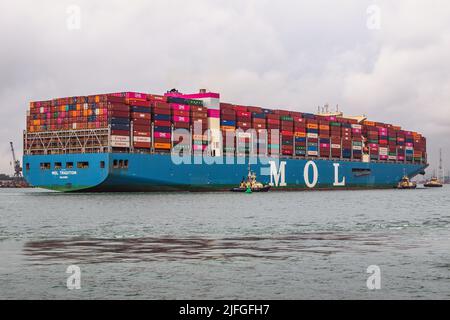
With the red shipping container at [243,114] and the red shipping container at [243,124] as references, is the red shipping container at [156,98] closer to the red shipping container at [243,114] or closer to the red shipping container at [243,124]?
the red shipping container at [243,124]

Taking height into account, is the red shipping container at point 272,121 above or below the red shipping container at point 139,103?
below

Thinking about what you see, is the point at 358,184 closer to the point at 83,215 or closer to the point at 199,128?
the point at 199,128

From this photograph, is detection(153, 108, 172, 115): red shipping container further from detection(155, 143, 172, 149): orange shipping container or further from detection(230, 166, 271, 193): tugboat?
detection(230, 166, 271, 193): tugboat

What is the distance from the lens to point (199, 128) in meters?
108

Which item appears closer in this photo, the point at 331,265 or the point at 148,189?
the point at 331,265

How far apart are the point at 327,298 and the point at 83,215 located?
3938cm

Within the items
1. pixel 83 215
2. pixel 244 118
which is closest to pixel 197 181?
pixel 244 118

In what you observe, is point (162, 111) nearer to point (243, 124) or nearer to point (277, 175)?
point (243, 124)

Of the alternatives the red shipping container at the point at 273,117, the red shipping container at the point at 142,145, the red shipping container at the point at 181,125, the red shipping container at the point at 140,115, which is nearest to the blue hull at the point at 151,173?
the red shipping container at the point at 142,145

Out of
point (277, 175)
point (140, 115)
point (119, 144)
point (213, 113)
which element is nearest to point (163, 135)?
point (140, 115)

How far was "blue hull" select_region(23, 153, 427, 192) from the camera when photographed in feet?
310

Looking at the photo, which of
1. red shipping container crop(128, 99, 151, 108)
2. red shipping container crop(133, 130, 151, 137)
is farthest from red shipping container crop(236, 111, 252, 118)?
red shipping container crop(133, 130, 151, 137)

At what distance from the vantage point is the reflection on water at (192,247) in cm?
2702

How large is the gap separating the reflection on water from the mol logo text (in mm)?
88760
